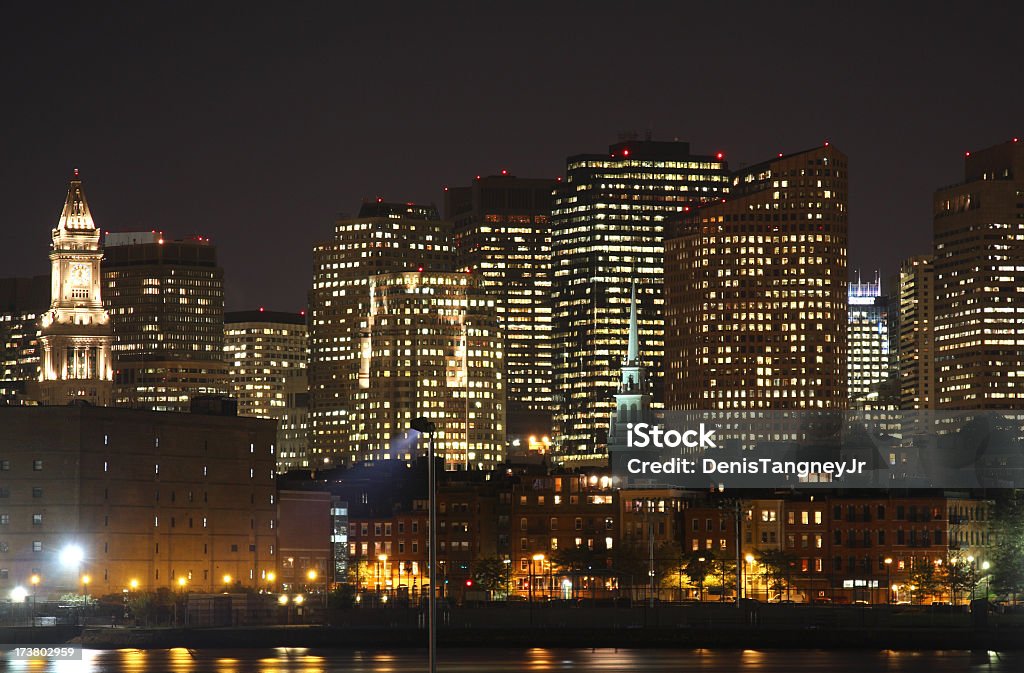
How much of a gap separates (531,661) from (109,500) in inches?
2498

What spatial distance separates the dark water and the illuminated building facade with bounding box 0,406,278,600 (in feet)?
119

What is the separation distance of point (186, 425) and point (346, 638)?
46.6 metres

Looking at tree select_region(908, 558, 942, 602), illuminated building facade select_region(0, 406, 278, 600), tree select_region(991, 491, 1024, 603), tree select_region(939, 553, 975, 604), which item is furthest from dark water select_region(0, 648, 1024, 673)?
tree select_region(908, 558, 942, 602)

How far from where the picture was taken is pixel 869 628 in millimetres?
157875

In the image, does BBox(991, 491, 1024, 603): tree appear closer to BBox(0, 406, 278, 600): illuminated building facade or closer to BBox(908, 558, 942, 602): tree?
BBox(908, 558, 942, 602): tree

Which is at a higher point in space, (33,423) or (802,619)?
(33,423)

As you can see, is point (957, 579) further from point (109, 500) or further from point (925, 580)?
point (109, 500)

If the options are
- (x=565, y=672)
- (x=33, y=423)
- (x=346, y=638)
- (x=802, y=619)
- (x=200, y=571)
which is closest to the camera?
(x=565, y=672)

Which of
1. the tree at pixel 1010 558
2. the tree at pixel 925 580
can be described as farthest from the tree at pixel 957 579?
the tree at pixel 1010 558

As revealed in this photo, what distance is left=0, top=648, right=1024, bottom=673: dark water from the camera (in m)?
128

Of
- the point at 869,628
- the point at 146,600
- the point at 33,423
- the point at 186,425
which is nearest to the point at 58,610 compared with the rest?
the point at 146,600

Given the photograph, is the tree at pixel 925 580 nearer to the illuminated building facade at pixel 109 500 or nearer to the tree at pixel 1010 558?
the tree at pixel 1010 558

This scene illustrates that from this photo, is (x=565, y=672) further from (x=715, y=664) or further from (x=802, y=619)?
(x=802, y=619)

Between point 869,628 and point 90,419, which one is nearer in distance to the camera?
point 869,628
